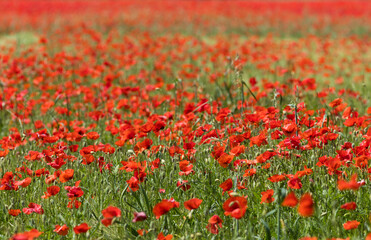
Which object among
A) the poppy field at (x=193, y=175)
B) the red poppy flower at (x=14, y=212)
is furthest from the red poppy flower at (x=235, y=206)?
the red poppy flower at (x=14, y=212)

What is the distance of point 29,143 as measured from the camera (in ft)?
11.0

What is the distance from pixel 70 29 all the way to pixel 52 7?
6.27 m

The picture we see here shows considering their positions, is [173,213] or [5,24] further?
[5,24]

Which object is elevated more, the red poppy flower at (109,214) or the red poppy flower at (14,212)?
the red poppy flower at (109,214)

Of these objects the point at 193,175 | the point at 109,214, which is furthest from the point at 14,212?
the point at 193,175

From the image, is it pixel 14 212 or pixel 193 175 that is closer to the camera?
pixel 14 212

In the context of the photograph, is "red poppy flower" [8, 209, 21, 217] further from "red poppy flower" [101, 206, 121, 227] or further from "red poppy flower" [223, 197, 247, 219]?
"red poppy flower" [223, 197, 247, 219]

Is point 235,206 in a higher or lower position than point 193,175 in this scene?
higher

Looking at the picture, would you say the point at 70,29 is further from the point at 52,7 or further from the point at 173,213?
the point at 173,213

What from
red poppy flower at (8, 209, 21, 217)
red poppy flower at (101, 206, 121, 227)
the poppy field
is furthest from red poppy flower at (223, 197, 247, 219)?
red poppy flower at (8, 209, 21, 217)

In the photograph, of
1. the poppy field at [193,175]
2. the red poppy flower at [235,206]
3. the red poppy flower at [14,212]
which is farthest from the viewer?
the red poppy flower at [14,212]

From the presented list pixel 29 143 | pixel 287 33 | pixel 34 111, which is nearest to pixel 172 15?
pixel 287 33

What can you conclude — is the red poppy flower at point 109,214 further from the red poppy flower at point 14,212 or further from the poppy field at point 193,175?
the red poppy flower at point 14,212

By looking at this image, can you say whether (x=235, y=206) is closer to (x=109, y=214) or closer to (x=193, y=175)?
(x=109, y=214)
